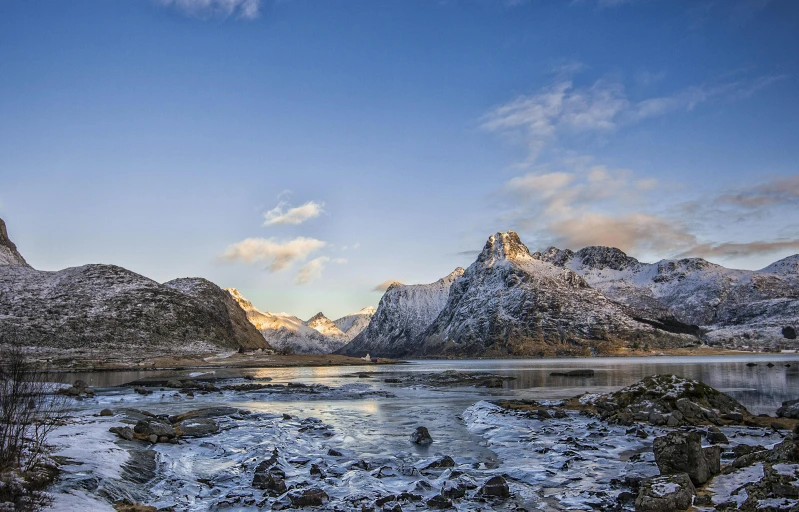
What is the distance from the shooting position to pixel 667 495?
509 inches

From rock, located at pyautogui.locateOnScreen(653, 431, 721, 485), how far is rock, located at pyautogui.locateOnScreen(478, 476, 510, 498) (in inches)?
193

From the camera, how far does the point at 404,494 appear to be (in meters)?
15.3

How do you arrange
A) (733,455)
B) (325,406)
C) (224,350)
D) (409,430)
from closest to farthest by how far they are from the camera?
(733,455) < (409,430) < (325,406) < (224,350)

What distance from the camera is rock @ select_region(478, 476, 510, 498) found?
1529cm

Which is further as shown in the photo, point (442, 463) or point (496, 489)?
point (442, 463)

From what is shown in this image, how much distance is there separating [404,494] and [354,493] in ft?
5.36

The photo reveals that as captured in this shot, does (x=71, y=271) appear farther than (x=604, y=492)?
Yes

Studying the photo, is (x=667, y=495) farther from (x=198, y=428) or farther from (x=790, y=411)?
(x=790, y=411)

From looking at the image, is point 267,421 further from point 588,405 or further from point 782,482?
point 782,482

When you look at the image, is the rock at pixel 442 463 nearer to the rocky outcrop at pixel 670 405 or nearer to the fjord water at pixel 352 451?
the fjord water at pixel 352 451

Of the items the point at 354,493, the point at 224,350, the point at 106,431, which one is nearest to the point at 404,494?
the point at 354,493

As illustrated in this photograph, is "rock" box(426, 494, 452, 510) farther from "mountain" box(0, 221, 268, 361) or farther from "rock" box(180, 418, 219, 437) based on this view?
"mountain" box(0, 221, 268, 361)

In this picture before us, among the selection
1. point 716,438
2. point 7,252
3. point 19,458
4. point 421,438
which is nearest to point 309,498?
point 19,458

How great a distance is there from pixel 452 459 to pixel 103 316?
132 m
